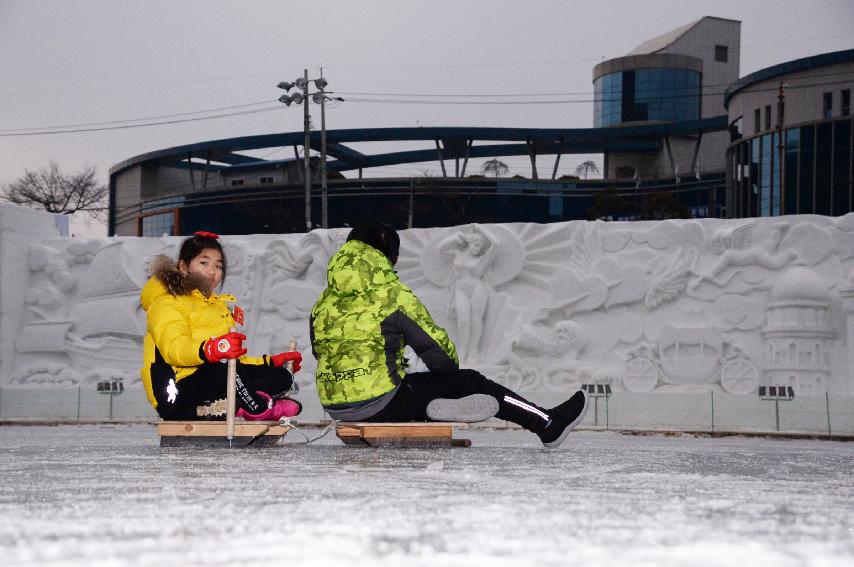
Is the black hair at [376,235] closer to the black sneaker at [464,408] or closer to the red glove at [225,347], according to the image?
the black sneaker at [464,408]

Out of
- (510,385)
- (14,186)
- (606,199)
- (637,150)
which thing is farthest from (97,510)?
(637,150)

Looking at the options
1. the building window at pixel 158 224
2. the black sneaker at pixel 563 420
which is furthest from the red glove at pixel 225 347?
the building window at pixel 158 224

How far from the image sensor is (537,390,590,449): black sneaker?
16.7ft

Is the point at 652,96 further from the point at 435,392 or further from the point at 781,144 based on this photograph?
the point at 435,392

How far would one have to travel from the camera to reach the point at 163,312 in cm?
518

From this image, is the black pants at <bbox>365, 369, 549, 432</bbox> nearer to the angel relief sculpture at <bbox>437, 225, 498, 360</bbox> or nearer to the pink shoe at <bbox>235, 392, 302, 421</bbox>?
the pink shoe at <bbox>235, 392, 302, 421</bbox>

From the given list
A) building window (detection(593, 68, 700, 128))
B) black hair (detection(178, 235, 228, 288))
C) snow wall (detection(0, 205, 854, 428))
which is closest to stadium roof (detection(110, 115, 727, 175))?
building window (detection(593, 68, 700, 128))

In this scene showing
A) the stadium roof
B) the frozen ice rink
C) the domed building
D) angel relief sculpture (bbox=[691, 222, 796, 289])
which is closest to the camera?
the frozen ice rink

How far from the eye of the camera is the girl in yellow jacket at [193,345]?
518 centimetres

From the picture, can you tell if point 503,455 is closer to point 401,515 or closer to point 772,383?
point 401,515

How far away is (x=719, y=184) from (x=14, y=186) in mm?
23434

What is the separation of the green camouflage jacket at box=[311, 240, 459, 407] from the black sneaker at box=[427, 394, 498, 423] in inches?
Result: 6.5

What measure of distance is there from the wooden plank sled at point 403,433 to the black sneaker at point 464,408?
0.19 ft

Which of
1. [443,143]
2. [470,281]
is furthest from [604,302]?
[443,143]
